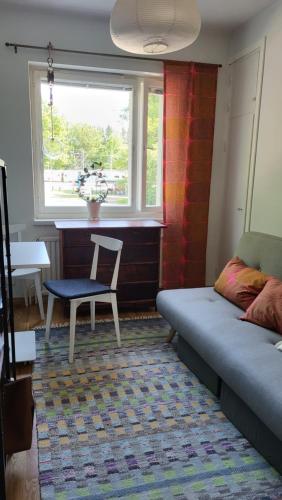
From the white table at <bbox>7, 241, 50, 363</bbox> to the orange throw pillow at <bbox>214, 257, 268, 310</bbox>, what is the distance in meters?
1.17

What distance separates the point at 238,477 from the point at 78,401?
0.86 metres

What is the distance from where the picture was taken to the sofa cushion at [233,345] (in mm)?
1461

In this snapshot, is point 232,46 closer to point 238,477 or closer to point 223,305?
point 223,305

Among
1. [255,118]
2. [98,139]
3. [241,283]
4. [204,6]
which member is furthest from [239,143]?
[241,283]

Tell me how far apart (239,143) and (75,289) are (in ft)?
6.65

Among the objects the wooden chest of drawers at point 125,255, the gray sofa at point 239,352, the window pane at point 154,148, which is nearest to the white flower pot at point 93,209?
the wooden chest of drawers at point 125,255

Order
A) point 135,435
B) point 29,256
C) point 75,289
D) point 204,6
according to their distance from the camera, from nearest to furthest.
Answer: point 135,435 < point 29,256 < point 75,289 < point 204,6

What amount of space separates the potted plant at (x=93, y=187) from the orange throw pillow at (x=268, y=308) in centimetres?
177

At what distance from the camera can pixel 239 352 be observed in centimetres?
172

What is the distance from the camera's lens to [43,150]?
3.35m

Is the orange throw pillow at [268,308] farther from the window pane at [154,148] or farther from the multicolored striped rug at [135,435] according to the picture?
the window pane at [154,148]

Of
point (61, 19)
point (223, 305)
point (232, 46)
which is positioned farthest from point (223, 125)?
point (223, 305)

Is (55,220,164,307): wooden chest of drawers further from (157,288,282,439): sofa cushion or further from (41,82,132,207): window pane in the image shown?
(157,288,282,439): sofa cushion

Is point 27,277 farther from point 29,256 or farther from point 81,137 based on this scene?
point 81,137
